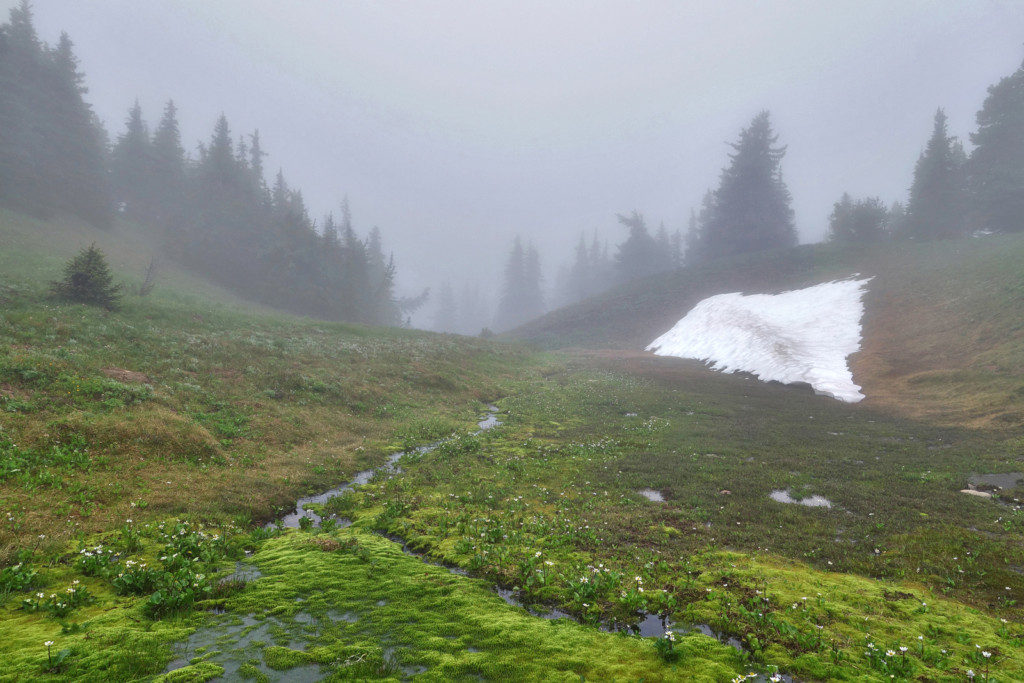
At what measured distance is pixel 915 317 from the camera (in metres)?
34.6

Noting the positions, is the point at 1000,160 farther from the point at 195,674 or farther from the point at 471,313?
the point at 471,313

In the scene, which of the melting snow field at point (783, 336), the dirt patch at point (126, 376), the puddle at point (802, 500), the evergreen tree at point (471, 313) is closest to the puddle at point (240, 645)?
the puddle at point (802, 500)

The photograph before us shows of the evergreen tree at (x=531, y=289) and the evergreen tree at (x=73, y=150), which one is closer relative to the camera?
the evergreen tree at (x=73, y=150)

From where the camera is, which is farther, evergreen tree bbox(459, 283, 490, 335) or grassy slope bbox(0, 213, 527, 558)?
evergreen tree bbox(459, 283, 490, 335)

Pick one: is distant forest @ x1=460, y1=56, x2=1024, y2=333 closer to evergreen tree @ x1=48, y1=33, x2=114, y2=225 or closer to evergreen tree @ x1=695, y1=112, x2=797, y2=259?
evergreen tree @ x1=695, y1=112, x2=797, y2=259

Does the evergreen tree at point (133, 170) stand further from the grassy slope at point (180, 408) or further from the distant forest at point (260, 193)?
the grassy slope at point (180, 408)

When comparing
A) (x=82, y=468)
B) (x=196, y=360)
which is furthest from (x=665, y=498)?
(x=196, y=360)

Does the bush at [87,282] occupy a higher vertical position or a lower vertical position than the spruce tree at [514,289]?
lower

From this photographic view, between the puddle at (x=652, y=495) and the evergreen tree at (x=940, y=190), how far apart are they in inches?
2952

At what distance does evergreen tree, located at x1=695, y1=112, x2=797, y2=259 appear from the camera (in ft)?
268

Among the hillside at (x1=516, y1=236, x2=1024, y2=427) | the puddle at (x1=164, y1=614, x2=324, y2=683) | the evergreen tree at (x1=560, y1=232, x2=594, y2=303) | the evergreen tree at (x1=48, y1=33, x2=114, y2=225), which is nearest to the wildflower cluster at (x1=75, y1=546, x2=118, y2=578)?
the puddle at (x1=164, y1=614, x2=324, y2=683)

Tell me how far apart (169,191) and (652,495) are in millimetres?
89169

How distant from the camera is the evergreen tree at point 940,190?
6009cm

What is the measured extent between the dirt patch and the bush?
33.6 ft
